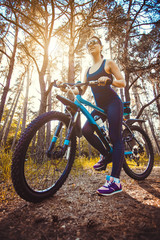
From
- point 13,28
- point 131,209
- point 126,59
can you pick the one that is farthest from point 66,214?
point 13,28

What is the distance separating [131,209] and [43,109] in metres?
3.81

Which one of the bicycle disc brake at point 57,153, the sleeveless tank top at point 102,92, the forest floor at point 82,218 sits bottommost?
the forest floor at point 82,218

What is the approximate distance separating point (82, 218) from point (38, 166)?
0.83 metres

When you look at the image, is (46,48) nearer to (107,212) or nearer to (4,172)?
(4,172)

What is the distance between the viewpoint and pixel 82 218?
3.13 feet

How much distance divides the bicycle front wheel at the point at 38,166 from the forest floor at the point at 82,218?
4.7 inches

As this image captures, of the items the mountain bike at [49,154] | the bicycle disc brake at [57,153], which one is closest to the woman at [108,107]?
the mountain bike at [49,154]

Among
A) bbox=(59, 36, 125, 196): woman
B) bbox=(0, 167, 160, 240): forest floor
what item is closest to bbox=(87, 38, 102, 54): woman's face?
bbox=(59, 36, 125, 196): woman

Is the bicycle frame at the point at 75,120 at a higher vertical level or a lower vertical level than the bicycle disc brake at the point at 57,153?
higher

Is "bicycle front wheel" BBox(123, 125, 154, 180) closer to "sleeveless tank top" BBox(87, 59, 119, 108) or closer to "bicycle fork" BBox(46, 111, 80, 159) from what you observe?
"sleeveless tank top" BBox(87, 59, 119, 108)

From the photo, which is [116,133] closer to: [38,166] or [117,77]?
[117,77]

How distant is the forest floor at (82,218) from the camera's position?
75 cm

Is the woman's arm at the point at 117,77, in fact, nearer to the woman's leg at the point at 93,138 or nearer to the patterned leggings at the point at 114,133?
the patterned leggings at the point at 114,133

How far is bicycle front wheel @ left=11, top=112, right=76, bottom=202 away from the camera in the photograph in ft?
3.59
